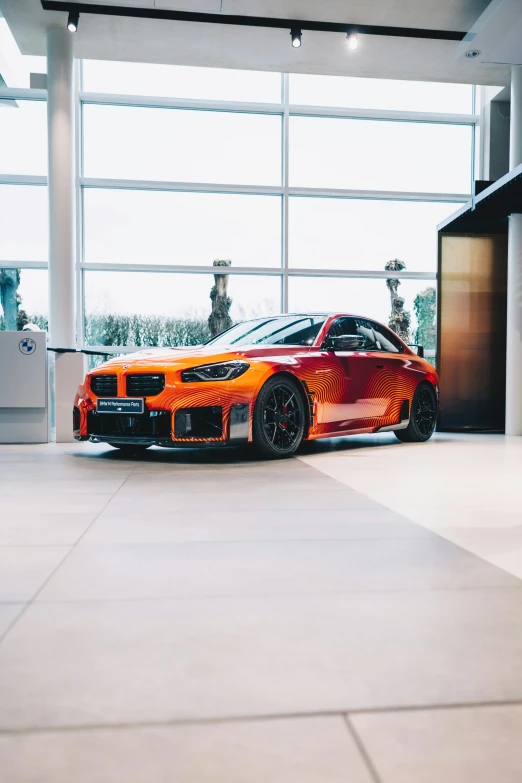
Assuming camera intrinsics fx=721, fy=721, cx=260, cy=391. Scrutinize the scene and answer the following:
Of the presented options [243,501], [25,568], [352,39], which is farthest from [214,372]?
[352,39]

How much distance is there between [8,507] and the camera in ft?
12.2

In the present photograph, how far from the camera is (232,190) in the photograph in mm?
11156

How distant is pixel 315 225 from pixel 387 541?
9.18 m

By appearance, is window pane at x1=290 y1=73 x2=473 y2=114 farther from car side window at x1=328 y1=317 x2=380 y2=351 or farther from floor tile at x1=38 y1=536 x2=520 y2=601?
floor tile at x1=38 y1=536 x2=520 y2=601

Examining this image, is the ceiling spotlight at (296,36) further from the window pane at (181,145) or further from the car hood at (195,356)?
the car hood at (195,356)

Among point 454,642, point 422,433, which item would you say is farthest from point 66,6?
point 454,642

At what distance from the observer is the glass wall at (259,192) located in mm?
10875

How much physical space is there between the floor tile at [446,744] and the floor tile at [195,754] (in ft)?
0.17

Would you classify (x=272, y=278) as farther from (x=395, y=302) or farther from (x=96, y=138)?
(x=96, y=138)

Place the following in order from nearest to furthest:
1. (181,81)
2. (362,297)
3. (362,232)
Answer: (181,81), (362,297), (362,232)

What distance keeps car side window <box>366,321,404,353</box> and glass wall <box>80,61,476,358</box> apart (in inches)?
140

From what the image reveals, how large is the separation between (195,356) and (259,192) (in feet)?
20.0

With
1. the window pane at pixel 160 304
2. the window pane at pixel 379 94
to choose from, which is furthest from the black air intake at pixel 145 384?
the window pane at pixel 379 94

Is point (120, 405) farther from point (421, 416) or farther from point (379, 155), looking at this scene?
point (379, 155)
